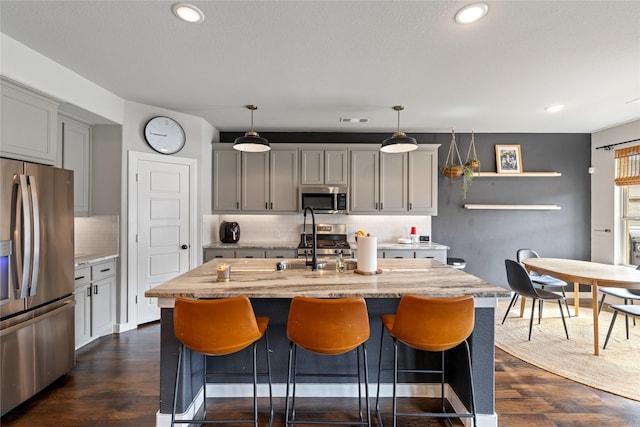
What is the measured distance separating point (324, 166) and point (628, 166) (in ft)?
13.7

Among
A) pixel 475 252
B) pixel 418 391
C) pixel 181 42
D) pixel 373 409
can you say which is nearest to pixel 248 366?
pixel 373 409

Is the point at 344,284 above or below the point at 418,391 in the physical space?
above

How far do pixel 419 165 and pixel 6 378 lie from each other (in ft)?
15.2

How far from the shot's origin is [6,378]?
196cm

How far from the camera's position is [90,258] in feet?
9.87

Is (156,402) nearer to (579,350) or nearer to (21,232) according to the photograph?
(21,232)

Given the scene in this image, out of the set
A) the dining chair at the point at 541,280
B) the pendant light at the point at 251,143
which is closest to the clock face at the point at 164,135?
the pendant light at the point at 251,143

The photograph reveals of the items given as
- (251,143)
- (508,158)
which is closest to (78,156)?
(251,143)

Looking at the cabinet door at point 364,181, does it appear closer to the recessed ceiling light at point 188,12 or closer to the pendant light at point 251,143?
the pendant light at point 251,143

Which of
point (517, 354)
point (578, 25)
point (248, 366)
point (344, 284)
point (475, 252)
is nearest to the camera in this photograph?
point (344, 284)

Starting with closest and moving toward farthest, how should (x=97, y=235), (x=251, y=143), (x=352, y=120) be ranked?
(x=251, y=143) < (x=97, y=235) < (x=352, y=120)

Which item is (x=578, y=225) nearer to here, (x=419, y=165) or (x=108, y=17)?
(x=419, y=165)

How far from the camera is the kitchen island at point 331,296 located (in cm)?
175

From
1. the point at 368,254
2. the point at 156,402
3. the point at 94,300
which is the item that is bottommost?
the point at 156,402
